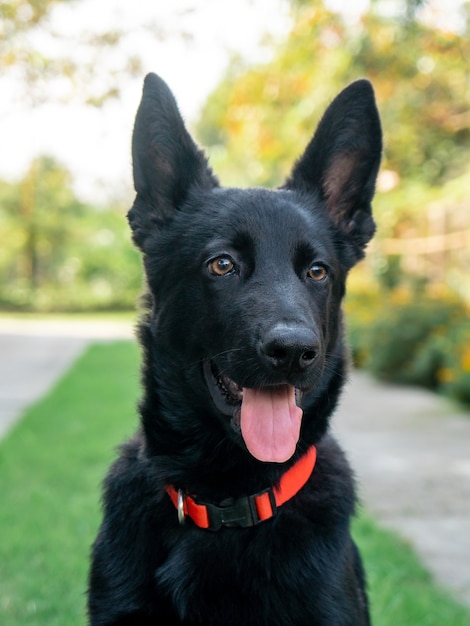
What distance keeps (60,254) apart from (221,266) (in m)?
33.9

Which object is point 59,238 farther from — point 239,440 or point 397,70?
point 239,440

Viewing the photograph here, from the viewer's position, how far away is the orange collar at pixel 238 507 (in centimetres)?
254

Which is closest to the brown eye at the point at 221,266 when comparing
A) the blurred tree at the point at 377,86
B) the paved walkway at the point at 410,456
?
the paved walkway at the point at 410,456

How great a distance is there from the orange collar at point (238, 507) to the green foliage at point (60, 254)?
3030cm

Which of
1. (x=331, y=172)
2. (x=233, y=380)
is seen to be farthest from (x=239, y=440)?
(x=331, y=172)

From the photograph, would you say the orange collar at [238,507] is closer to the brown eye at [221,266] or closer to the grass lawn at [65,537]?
the grass lawn at [65,537]

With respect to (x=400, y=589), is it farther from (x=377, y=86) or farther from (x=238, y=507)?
(x=377, y=86)

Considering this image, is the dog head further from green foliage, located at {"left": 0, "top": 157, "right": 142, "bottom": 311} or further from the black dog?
green foliage, located at {"left": 0, "top": 157, "right": 142, "bottom": 311}

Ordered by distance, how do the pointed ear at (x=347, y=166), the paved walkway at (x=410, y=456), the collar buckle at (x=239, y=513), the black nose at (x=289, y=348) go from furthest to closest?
the paved walkway at (x=410, y=456) → the pointed ear at (x=347, y=166) → the collar buckle at (x=239, y=513) → the black nose at (x=289, y=348)

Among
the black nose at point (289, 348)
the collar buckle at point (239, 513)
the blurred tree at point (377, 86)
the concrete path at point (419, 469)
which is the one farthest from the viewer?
the blurred tree at point (377, 86)

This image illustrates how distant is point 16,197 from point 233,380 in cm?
3364

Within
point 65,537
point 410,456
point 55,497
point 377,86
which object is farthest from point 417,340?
point 65,537

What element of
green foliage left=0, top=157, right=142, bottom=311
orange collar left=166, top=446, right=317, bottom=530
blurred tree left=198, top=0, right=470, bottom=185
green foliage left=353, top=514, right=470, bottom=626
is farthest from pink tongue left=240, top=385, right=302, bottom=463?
green foliage left=0, top=157, right=142, bottom=311

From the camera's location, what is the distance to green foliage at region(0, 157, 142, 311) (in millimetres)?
32750
